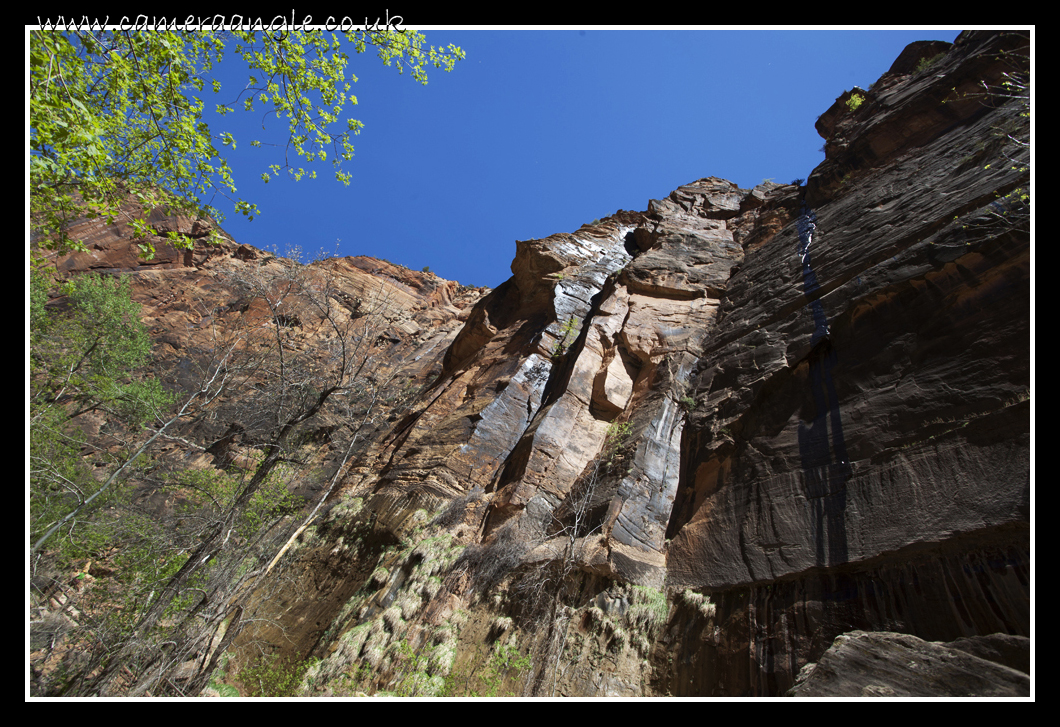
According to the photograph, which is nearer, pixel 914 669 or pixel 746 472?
pixel 914 669

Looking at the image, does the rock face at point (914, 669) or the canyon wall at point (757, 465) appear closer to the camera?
the rock face at point (914, 669)

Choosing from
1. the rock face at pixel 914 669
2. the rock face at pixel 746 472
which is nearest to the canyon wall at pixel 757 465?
the rock face at pixel 746 472

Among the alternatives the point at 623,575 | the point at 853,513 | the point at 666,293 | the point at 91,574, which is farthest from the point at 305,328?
the point at 853,513

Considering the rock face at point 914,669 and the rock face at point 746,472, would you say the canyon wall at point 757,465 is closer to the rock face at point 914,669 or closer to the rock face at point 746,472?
the rock face at point 746,472

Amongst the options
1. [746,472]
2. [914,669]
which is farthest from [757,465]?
[914,669]

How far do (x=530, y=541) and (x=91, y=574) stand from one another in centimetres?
1278

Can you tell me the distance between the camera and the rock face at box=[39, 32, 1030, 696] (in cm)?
639

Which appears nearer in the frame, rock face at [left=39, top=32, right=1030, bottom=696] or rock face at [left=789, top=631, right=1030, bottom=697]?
rock face at [left=789, top=631, right=1030, bottom=697]

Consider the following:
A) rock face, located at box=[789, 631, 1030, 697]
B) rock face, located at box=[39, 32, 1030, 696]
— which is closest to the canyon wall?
rock face, located at box=[39, 32, 1030, 696]

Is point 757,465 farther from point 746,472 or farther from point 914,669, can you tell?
point 914,669

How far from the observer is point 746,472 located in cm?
911

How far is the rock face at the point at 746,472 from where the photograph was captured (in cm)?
639

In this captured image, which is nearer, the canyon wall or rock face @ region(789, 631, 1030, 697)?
rock face @ region(789, 631, 1030, 697)

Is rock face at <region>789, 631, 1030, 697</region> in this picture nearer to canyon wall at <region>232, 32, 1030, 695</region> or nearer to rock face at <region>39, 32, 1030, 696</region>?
rock face at <region>39, 32, 1030, 696</region>
